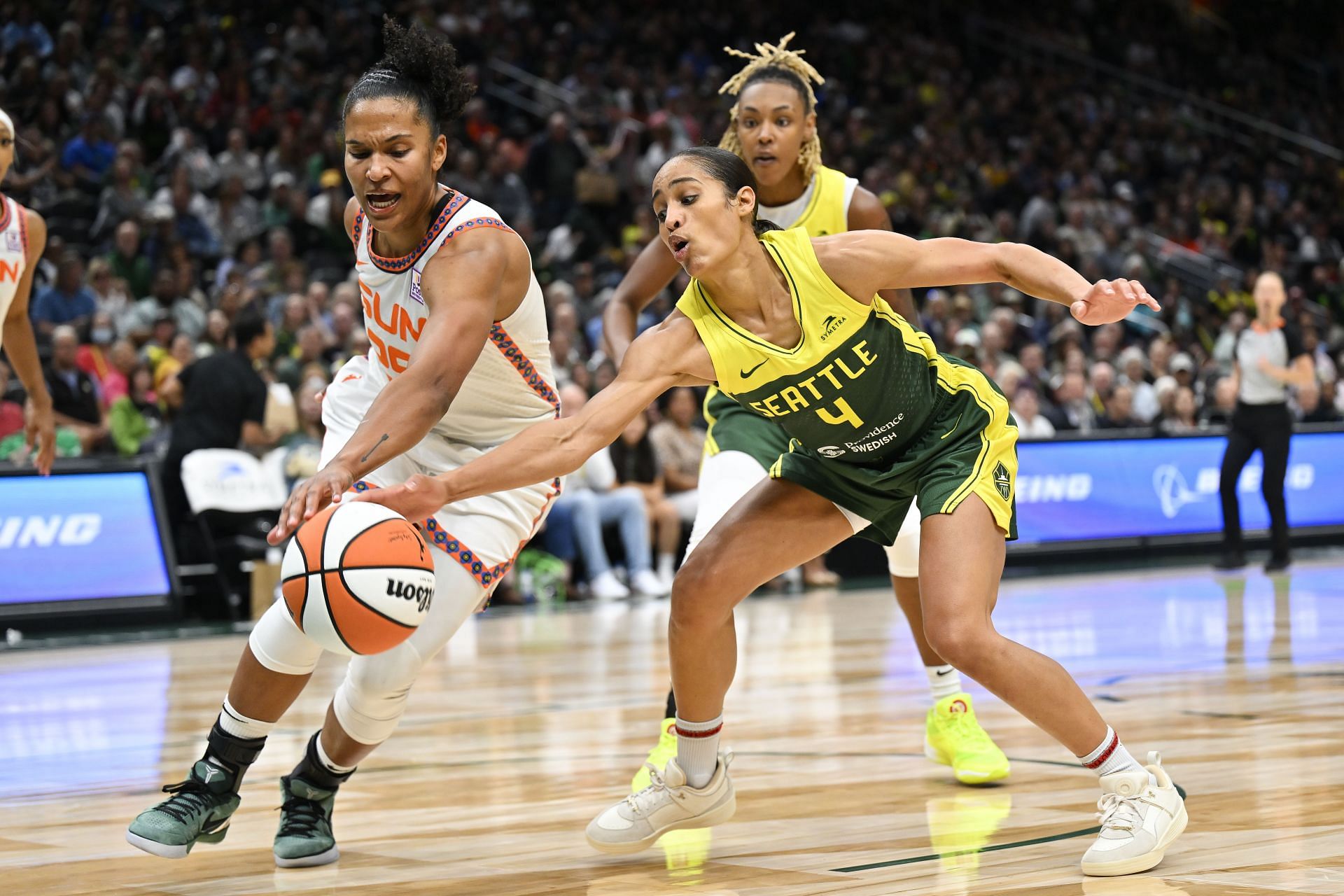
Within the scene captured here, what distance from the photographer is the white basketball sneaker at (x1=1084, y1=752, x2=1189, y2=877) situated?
3.26 m

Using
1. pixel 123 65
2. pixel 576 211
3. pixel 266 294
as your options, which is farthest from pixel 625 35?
pixel 266 294

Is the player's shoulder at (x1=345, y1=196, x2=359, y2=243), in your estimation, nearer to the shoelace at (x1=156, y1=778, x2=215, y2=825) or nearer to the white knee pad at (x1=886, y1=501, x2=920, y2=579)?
the shoelace at (x1=156, y1=778, x2=215, y2=825)

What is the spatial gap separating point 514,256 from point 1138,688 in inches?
139

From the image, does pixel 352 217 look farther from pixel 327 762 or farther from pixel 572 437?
pixel 327 762

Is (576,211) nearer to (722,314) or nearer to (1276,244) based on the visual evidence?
(1276,244)

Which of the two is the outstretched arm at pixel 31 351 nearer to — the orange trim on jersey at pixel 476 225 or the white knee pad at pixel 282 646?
the white knee pad at pixel 282 646

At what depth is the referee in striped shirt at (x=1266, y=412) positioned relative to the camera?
37.0 ft

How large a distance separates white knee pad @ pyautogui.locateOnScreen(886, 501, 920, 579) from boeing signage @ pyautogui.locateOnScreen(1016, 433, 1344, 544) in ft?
25.5

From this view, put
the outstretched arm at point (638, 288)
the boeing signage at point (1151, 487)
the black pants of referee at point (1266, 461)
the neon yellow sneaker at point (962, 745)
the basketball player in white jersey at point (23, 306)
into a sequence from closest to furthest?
the neon yellow sneaker at point (962, 745) → the outstretched arm at point (638, 288) → the basketball player in white jersey at point (23, 306) → the black pants of referee at point (1266, 461) → the boeing signage at point (1151, 487)

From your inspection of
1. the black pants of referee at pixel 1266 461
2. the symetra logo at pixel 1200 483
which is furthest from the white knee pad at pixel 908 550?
the symetra logo at pixel 1200 483

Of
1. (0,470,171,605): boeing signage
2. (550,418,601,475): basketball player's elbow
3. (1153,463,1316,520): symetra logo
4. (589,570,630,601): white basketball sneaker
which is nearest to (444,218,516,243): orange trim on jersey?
(550,418,601,475): basketball player's elbow

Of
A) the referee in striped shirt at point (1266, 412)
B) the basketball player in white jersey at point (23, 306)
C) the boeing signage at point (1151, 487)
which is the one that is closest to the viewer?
the basketball player in white jersey at point (23, 306)

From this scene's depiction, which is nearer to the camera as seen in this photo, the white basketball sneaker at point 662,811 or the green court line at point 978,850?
the green court line at point 978,850

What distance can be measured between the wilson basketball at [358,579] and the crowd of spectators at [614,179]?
23.0ft
